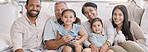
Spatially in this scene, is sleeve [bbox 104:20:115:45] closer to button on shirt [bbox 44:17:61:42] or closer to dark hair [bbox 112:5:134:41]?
dark hair [bbox 112:5:134:41]

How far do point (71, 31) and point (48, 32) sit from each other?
8.8 inches

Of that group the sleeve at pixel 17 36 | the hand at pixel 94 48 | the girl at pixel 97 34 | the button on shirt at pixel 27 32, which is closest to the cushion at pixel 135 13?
the girl at pixel 97 34

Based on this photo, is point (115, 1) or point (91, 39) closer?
point (91, 39)

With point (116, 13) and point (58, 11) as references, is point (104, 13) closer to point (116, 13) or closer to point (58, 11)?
point (116, 13)

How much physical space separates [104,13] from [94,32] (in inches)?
27.3

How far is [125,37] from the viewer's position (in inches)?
72.9

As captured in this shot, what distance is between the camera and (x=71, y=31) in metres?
1.59

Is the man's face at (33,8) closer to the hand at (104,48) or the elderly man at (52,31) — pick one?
the elderly man at (52,31)

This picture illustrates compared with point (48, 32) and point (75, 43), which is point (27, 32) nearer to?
point (48, 32)

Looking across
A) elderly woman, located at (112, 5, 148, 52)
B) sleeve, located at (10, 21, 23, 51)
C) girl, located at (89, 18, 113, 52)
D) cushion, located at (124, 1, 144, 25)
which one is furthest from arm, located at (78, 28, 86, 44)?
cushion, located at (124, 1, 144, 25)

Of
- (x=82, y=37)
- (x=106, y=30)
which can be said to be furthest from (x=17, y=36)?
(x=106, y=30)

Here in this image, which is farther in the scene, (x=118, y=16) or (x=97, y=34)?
(x=118, y=16)

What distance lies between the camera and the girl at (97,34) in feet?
5.33

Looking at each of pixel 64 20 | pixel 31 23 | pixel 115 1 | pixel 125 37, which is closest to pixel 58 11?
pixel 64 20
